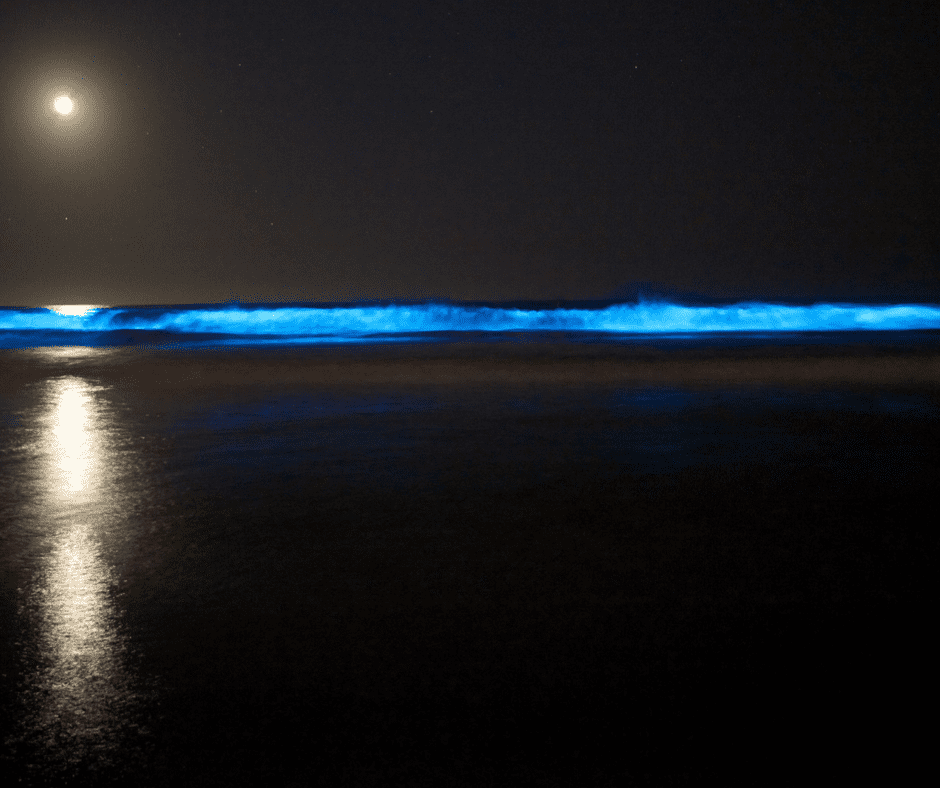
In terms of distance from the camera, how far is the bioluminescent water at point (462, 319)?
6.40m

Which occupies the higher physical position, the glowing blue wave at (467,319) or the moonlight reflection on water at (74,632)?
the glowing blue wave at (467,319)

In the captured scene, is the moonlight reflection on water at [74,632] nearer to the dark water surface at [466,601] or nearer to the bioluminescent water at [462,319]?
the dark water surface at [466,601]

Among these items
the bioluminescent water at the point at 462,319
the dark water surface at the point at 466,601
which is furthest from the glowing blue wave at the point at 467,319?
the dark water surface at the point at 466,601

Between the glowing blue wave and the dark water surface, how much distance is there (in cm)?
Answer: 453

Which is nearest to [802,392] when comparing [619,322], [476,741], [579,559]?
[579,559]

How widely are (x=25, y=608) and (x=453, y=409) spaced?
1449mm

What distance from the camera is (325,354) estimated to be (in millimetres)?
4090

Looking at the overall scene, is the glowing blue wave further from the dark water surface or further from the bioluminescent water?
the dark water surface

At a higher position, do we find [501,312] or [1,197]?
[1,197]

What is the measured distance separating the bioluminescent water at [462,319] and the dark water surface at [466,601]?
4.38 m

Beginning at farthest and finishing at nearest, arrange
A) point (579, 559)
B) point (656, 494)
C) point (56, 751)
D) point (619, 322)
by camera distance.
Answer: point (619, 322), point (656, 494), point (579, 559), point (56, 751)

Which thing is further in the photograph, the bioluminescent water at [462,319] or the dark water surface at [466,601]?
the bioluminescent water at [462,319]

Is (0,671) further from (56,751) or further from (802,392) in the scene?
(802,392)

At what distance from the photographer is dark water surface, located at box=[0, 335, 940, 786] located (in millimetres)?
631
